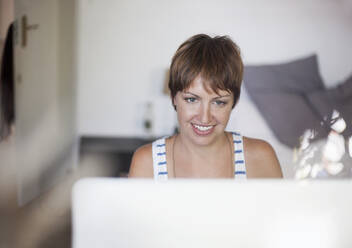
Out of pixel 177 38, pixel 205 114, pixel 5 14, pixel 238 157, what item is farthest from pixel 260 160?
pixel 5 14

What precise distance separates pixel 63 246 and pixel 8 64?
1.28 feet

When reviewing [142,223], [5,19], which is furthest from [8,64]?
[142,223]

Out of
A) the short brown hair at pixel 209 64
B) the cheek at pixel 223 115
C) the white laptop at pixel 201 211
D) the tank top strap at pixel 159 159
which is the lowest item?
the white laptop at pixel 201 211

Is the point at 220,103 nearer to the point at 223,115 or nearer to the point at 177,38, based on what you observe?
the point at 223,115

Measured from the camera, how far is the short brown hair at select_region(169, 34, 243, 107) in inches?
23.4

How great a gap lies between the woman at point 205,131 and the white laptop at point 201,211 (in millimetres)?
99

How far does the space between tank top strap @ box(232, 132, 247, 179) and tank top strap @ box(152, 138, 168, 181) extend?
0.14 m

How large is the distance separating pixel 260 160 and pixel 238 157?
4 cm

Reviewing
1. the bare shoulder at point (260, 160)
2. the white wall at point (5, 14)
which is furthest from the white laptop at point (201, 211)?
the white wall at point (5, 14)

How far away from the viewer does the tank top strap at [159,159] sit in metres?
0.63

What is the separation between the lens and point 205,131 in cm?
65

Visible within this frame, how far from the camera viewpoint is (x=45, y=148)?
2.31 ft

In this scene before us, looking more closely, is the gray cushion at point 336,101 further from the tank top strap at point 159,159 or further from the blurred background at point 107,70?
the tank top strap at point 159,159

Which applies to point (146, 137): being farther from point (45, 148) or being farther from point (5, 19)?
point (5, 19)
